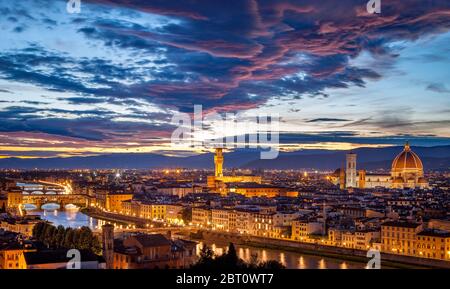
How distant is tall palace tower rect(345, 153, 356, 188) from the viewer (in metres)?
36.5

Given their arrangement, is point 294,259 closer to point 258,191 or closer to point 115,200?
point 115,200

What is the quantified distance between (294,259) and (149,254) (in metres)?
4.34

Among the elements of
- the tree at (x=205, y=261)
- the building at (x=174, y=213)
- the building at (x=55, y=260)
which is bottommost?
the building at (x=174, y=213)

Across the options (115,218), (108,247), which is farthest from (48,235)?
(115,218)

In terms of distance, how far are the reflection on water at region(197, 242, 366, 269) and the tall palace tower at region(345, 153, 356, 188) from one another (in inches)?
915

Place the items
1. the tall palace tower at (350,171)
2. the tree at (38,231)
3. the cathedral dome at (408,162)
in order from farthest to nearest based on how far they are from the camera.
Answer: the tall palace tower at (350,171) → the cathedral dome at (408,162) → the tree at (38,231)

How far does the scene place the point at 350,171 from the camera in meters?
36.8

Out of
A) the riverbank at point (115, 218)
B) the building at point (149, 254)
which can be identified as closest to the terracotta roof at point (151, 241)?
the building at point (149, 254)

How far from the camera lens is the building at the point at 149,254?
329 inches

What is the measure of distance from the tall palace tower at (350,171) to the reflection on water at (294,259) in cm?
2324

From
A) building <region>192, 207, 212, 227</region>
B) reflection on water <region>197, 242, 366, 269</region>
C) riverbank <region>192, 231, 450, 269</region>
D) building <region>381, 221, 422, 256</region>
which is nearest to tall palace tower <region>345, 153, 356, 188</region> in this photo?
building <region>192, 207, 212, 227</region>

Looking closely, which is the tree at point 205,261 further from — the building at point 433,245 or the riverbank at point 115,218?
the riverbank at point 115,218

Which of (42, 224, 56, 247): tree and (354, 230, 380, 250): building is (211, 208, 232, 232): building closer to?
(354, 230, 380, 250): building
